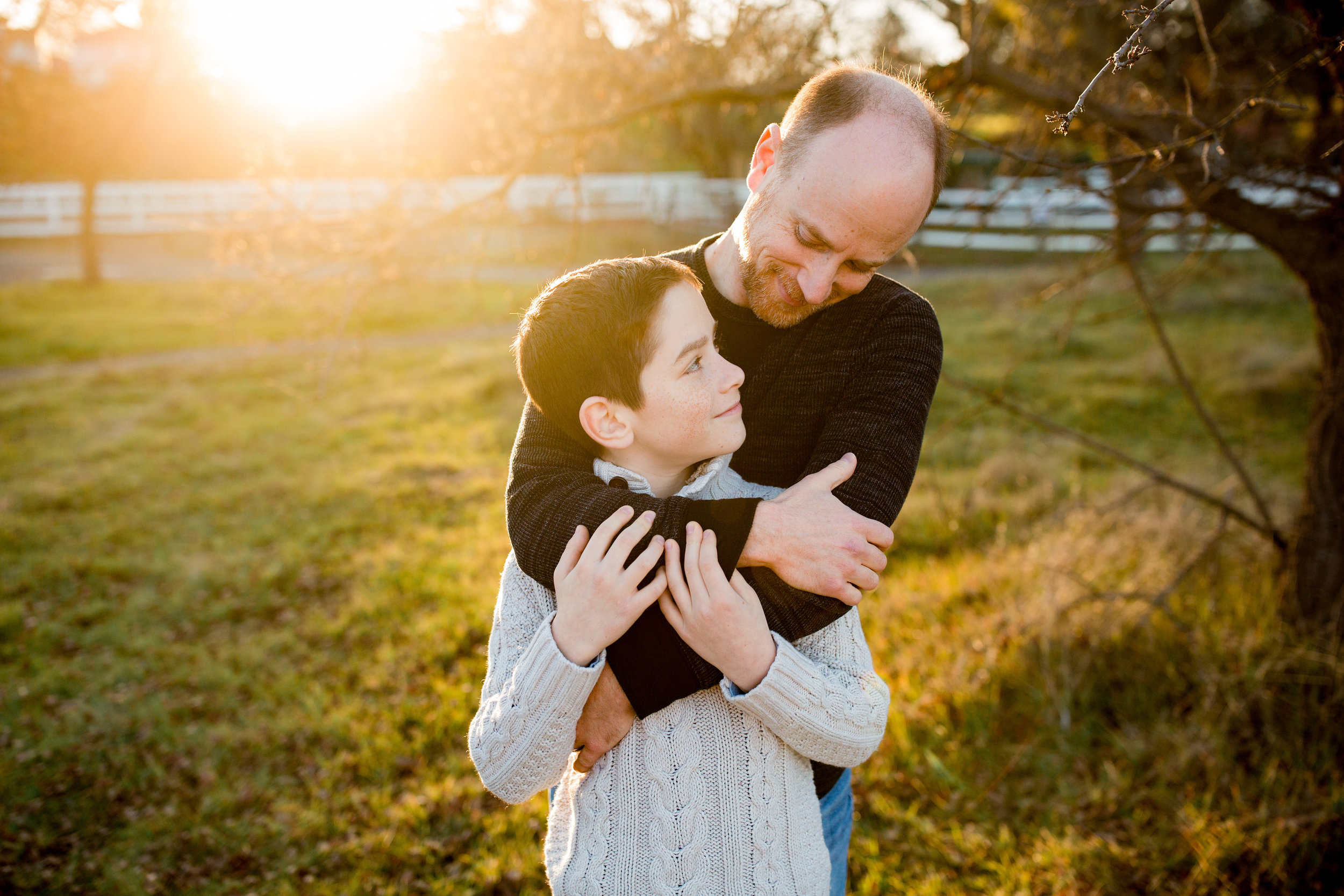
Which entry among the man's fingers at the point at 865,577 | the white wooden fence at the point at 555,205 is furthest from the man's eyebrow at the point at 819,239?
the white wooden fence at the point at 555,205

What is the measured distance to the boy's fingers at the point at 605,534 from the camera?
4.49ft

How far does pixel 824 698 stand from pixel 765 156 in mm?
1134

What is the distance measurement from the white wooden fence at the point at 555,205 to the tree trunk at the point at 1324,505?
2.25 ft

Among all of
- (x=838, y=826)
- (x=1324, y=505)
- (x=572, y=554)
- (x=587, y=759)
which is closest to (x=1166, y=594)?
(x=1324, y=505)

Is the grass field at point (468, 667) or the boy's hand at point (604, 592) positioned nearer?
the boy's hand at point (604, 592)

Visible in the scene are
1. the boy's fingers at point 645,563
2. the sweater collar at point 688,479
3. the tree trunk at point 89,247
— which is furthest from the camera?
the tree trunk at point 89,247

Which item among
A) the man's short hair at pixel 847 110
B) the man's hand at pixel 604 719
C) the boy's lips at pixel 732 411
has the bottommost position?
the man's hand at pixel 604 719

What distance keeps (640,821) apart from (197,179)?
2910 cm

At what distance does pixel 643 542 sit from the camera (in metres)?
1.41

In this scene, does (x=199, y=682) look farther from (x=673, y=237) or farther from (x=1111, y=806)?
(x=673, y=237)

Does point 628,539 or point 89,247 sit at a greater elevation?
point 628,539

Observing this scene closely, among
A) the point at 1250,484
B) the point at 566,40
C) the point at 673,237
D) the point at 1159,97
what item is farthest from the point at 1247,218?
the point at 673,237

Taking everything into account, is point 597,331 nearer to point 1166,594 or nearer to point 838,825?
point 838,825

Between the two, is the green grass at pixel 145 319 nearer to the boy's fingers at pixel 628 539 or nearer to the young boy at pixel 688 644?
the young boy at pixel 688 644
